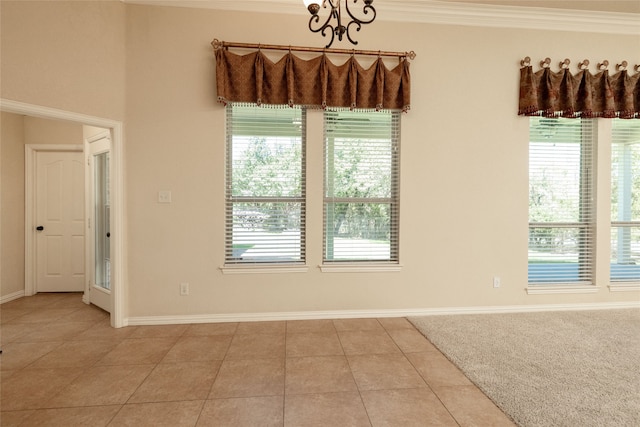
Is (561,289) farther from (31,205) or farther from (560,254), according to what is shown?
(31,205)

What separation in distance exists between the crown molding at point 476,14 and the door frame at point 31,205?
2502 mm

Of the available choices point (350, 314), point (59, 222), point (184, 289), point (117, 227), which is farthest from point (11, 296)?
point (350, 314)

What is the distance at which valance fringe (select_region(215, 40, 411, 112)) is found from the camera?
10.0 feet

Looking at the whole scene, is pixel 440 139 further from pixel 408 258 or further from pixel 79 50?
pixel 79 50

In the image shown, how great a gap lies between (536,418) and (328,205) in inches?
92.0

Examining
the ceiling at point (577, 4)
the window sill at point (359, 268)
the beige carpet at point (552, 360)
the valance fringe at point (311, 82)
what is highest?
the ceiling at point (577, 4)

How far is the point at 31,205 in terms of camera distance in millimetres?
4195

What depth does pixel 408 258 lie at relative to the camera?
3.35 meters

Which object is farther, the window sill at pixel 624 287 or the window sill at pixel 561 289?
the window sill at pixel 624 287

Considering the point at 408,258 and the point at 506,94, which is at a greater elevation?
the point at 506,94

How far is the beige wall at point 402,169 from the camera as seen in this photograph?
10.1ft

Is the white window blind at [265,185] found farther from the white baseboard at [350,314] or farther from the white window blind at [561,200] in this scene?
the white window blind at [561,200]

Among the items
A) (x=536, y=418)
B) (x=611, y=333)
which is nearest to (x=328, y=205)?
(x=536, y=418)

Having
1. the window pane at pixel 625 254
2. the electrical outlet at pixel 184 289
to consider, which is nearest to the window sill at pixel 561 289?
the window pane at pixel 625 254
